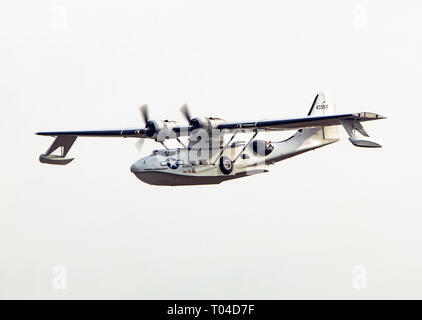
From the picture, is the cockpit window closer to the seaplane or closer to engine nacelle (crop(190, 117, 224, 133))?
the seaplane

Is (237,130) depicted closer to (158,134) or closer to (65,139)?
(158,134)

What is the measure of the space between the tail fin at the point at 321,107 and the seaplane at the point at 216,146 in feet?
11.5

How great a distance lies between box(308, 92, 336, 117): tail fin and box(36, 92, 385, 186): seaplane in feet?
11.5

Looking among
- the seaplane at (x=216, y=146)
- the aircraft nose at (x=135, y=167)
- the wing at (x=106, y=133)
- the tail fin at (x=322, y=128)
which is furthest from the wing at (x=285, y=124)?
the wing at (x=106, y=133)

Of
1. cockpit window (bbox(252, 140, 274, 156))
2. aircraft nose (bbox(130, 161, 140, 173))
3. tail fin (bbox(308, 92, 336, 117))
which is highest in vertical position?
tail fin (bbox(308, 92, 336, 117))

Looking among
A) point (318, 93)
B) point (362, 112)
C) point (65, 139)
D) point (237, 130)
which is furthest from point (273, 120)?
point (65, 139)

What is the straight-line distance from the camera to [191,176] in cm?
3881

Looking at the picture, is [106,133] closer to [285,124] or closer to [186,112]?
[186,112]

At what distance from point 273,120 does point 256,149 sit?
6.96 ft

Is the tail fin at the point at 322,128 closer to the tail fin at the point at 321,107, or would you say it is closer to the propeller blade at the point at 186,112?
the tail fin at the point at 321,107

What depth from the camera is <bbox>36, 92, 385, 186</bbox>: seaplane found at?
124ft

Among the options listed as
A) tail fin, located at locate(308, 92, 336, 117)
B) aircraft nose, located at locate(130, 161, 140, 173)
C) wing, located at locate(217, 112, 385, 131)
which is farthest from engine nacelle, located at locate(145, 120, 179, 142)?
tail fin, located at locate(308, 92, 336, 117)

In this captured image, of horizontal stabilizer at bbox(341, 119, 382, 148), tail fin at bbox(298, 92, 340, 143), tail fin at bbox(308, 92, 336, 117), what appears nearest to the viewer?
horizontal stabilizer at bbox(341, 119, 382, 148)

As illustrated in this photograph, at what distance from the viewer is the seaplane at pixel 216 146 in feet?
124
